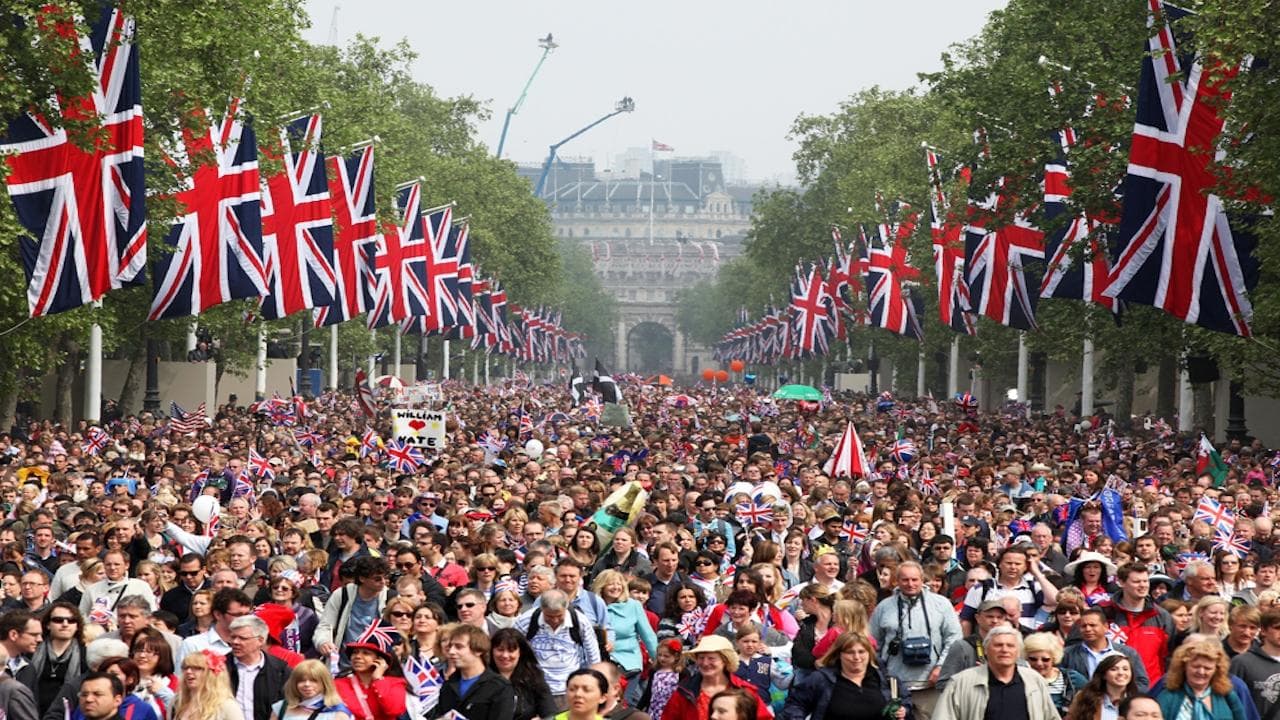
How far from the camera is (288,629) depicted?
12688 mm

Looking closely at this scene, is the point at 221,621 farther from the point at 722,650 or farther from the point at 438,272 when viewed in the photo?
the point at 438,272

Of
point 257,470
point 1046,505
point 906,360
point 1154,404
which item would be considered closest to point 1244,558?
point 1046,505

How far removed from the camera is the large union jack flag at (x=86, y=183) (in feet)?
81.8

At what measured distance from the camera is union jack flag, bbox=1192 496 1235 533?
18391mm

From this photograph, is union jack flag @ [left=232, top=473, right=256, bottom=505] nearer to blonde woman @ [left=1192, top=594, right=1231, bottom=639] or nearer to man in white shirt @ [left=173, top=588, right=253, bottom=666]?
man in white shirt @ [left=173, top=588, right=253, bottom=666]

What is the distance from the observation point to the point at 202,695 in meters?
9.73

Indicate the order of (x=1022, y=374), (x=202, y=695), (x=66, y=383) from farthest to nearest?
(x=1022, y=374), (x=66, y=383), (x=202, y=695)

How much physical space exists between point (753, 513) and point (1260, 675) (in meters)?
8.25

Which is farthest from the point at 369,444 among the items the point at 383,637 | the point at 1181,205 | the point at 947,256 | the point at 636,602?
the point at 383,637

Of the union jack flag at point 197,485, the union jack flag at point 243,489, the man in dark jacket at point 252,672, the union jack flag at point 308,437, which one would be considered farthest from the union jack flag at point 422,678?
the union jack flag at point 308,437

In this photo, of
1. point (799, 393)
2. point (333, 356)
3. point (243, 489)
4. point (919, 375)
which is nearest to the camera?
point (243, 489)

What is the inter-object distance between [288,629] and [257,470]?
1334cm

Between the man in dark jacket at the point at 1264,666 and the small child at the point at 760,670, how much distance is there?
220 cm

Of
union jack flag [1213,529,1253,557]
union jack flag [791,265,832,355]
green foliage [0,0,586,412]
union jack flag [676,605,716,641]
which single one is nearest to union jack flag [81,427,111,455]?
green foliage [0,0,586,412]
